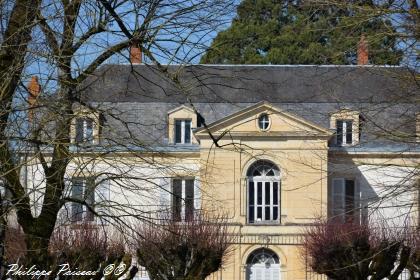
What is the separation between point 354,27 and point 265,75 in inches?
1229

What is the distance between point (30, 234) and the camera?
41.7ft

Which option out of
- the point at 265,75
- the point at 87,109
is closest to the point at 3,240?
the point at 87,109

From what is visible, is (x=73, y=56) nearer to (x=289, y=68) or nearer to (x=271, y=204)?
(x=271, y=204)

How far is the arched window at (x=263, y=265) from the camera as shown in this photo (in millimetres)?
40344

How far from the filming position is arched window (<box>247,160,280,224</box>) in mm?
40750

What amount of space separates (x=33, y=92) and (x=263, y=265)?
29488mm

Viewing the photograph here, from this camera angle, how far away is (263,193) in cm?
4072

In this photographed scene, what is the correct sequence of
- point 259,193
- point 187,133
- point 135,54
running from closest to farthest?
point 135,54 → point 259,193 → point 187,133

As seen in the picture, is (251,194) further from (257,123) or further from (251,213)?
(257,123)

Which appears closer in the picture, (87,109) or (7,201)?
(7,201)

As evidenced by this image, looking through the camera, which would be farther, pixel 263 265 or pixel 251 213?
pixel 251 213

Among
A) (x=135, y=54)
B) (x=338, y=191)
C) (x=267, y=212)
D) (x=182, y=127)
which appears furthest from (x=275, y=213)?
(x=135, y=54)

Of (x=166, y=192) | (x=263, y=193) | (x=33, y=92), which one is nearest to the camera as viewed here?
(x=33, y=92)

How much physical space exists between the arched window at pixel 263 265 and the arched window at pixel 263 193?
1.23m
